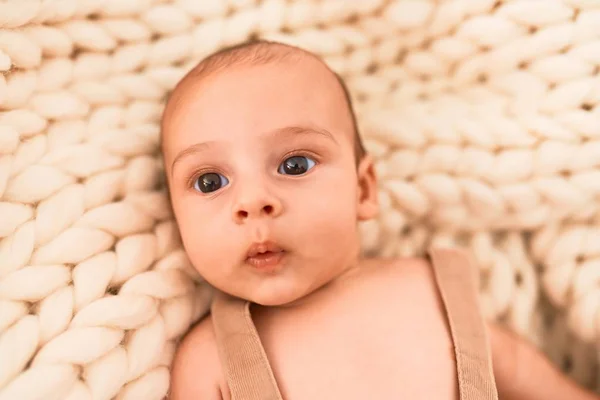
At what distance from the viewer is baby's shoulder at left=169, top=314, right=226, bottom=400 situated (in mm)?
814

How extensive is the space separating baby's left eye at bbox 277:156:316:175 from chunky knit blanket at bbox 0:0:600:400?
0.19 m

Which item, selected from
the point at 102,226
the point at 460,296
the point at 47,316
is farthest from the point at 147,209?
the point at 460,296

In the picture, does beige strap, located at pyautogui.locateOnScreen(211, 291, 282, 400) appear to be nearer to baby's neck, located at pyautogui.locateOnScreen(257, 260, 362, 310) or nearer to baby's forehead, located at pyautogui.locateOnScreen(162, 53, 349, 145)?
baby's neck, located at pyautogui.locateOnScreen(257, 260, 362, 310)

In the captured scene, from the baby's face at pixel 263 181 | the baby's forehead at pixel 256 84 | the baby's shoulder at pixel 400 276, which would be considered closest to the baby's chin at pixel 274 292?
the baby's face at pixel 263 181

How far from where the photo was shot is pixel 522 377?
0.92 meters

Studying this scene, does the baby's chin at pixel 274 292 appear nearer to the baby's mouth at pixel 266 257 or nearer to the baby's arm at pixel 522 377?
the baby's mouth at pixel 266 257

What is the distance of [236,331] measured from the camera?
83 centimetres

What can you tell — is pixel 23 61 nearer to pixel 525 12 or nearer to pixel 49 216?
pixel 49 216

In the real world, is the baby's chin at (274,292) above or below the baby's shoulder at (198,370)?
above

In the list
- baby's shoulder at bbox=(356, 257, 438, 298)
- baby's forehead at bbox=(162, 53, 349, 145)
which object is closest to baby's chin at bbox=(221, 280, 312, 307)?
baby's shoulder at bbox=(356, 257, 438, 298)

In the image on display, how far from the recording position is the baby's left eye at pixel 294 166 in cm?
84

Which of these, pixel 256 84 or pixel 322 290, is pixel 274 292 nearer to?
pixel 322 290

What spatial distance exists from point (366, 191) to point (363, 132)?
147 millimetres

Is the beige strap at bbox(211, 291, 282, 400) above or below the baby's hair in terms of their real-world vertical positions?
below
